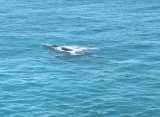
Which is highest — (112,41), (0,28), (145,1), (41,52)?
(145,1)

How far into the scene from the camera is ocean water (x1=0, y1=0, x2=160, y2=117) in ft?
178

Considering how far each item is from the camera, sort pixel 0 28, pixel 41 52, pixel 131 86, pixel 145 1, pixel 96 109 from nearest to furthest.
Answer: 1. pixel 96 109
2. pixel 131 86
3. pixel 41 52
4. pixel 0 28
5. pixel 145 1

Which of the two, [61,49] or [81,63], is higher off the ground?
[61,49]

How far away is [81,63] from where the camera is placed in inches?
2808

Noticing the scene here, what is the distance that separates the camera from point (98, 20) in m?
107

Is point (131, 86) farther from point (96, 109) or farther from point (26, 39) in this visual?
point (26, 39)

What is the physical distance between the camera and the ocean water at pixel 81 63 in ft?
178

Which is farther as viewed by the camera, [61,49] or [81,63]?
[61,49]

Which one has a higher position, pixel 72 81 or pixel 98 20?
pixel 98 20

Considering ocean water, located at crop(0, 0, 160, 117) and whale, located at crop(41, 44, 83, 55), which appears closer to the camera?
ocean water, located at crop(0, 0, 160, 117)

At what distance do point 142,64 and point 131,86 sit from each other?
429 inches

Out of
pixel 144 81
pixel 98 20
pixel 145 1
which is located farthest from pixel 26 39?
pixel 145 1

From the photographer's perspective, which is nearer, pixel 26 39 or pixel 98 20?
pixel 26 39

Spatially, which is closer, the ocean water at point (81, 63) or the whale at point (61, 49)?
the ocean water at point (81, 63)
